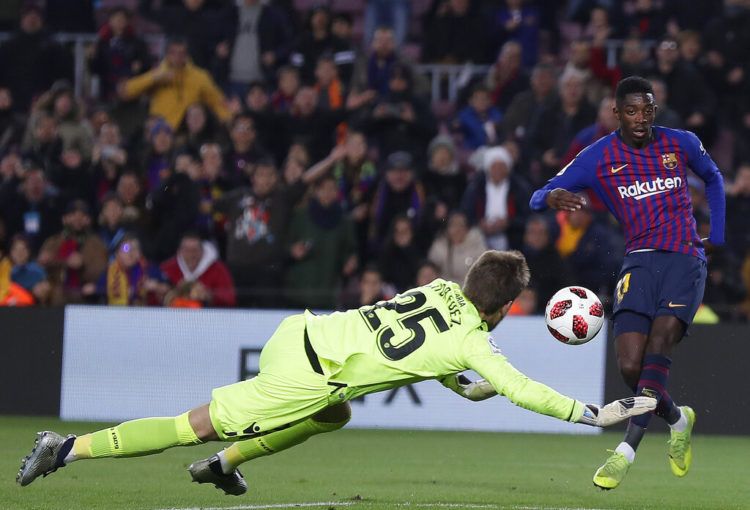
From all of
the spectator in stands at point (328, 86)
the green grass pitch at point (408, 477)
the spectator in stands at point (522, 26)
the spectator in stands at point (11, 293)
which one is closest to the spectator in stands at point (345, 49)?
the spectator in stands at point (328, 86)

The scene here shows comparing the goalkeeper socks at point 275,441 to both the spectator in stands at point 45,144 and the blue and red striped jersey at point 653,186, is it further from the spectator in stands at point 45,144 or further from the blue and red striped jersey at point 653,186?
the spectator in stands at point 45,144

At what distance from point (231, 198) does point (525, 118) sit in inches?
140

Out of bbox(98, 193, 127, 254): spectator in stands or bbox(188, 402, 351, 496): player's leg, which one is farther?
bbox(98, 193, 127, 254): spectator in stands

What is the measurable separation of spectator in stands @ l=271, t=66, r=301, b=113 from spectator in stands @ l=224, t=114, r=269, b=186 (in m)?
0.89

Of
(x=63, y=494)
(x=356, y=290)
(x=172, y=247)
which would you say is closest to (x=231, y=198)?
(x=172, y=247)

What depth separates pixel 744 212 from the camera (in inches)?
553

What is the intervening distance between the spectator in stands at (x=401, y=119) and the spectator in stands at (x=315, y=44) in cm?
121

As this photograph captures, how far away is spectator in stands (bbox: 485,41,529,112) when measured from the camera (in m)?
15.8

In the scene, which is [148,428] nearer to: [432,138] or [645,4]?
→ [432,138]

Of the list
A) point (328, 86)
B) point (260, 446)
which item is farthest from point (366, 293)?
point (260, 446)

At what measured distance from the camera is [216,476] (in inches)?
296

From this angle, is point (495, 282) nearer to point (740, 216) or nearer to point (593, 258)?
point (593, 258)

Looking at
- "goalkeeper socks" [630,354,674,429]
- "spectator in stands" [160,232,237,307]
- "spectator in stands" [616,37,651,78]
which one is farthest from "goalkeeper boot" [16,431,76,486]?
"spectator in stands" [616,37,651,78]

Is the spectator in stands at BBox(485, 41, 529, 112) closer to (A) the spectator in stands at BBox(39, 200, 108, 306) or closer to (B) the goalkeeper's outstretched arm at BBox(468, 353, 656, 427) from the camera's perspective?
(A) the spectator in stands at BBox(39, 200, 108, 306)
